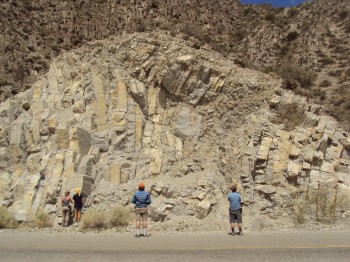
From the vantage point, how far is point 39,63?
28.5 metres

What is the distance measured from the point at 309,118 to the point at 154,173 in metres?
7.49

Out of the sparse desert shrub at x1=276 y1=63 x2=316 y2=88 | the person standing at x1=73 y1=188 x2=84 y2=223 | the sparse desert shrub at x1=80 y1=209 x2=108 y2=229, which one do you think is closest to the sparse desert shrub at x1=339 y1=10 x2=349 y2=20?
the sparse desert shrub at x1=276 y1=63 x2=316 y2=88

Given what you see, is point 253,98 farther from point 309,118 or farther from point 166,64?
point 166,64

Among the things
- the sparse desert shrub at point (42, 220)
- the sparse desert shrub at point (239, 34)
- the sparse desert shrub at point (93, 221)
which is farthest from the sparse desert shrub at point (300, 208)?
the sparse desert shrub at point (239, 34)

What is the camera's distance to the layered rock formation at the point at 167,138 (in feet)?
51.1

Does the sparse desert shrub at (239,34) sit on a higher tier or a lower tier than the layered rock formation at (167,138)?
higher

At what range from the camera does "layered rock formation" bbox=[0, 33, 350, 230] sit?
15.6 meters

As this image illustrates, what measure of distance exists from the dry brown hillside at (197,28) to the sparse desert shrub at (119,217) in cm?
1550

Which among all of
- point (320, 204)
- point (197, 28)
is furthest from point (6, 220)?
point (197, 28)

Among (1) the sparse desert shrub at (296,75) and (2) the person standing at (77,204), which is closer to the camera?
(2) the person standing at (77,204)

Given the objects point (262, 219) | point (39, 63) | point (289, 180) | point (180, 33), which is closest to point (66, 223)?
point (262, 219)

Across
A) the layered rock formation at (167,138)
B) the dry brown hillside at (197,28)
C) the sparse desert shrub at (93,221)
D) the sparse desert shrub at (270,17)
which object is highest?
the sparse desert shrub at (270,17)

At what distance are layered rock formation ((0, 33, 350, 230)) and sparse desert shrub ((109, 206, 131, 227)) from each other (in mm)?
1213

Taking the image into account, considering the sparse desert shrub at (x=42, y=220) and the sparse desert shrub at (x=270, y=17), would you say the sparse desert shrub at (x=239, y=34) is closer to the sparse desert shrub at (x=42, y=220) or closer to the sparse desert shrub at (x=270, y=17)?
the sparse desert shrub at (x=270, y=17)
